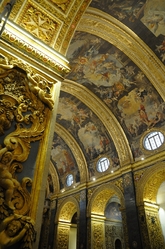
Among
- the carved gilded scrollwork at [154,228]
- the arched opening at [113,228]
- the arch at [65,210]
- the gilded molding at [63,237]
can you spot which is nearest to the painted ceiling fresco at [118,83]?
the carved gilded scrollwork at [154,228]

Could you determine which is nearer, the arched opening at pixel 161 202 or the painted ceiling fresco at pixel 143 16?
the painted ceiling fresco at pixel 143 16

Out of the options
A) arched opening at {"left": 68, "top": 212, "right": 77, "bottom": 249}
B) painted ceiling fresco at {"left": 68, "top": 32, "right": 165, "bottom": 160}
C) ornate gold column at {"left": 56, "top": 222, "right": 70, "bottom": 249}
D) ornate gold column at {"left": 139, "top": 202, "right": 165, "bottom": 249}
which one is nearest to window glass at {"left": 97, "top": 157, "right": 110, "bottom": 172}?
painted ceiling fresco at {"left": 68, "top": 32, "right": 165, "bottom": 160}

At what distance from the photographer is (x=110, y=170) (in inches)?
524

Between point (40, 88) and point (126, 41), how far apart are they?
25.1 feet

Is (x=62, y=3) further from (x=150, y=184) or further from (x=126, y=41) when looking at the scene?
(x=150, y=184)

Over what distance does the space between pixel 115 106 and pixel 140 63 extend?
330 cm

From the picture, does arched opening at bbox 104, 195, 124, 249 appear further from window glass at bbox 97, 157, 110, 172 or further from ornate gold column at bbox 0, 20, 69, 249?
ornate gold column at bbox 0, 20, 69, 249

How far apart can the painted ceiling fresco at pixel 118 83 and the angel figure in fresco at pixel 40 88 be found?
6775mm

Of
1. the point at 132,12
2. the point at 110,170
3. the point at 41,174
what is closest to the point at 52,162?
the point at 110,170

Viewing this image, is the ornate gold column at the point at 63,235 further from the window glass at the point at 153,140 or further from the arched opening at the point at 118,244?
the window glass at the point at 153,140

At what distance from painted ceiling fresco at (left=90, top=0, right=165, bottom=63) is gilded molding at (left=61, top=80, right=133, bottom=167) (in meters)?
4.72

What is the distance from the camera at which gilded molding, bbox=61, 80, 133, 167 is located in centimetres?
1238

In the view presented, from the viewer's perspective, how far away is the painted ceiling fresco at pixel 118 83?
33.5ft

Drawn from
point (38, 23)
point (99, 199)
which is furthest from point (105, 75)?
point (99, 199)
